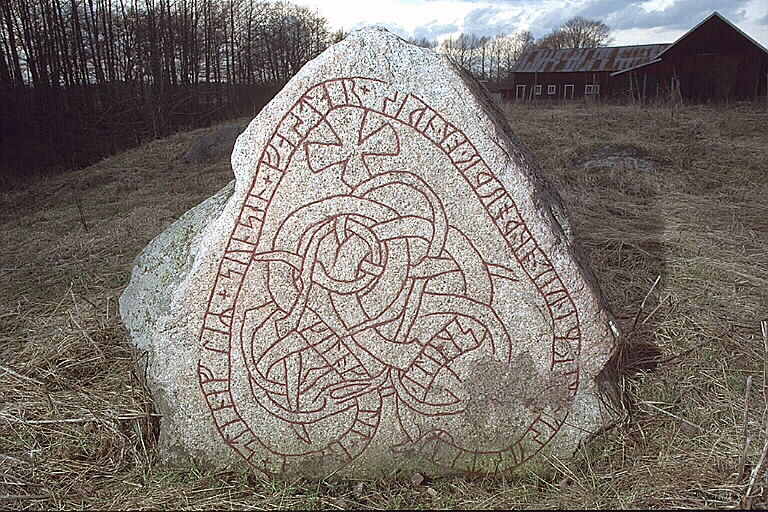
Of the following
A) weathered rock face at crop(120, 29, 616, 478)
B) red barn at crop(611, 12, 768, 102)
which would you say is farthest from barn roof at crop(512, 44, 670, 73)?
weathered rock face at crop(120, 29, 616, 478)

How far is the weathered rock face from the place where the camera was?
6.82ft

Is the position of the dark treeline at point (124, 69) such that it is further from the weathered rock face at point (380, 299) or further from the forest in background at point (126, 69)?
the weathered rock face at point (380, 299)

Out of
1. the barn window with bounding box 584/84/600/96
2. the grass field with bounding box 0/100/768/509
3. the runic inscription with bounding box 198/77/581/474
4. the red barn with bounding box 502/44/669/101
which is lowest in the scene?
the grass field with bounding box 0/100/768/509

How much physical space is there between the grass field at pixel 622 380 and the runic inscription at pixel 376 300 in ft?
0.59

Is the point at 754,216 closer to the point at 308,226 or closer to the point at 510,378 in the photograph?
the point at 510,378

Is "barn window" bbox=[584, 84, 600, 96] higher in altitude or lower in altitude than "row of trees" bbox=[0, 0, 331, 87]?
lower

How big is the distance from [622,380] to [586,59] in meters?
21.5

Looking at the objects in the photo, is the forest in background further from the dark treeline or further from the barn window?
the barn window

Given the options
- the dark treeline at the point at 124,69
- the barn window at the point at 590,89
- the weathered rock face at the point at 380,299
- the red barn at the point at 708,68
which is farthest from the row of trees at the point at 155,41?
the weathered rock face at the point at 380,299

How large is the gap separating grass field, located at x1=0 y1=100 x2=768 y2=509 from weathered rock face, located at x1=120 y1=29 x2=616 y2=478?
0.14 meters

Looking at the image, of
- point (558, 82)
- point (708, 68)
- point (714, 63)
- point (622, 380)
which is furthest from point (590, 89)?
point (622, 380)

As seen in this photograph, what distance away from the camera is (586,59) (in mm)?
21781

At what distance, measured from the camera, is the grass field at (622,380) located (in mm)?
2094

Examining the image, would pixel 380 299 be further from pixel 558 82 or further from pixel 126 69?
pixel 558 82
